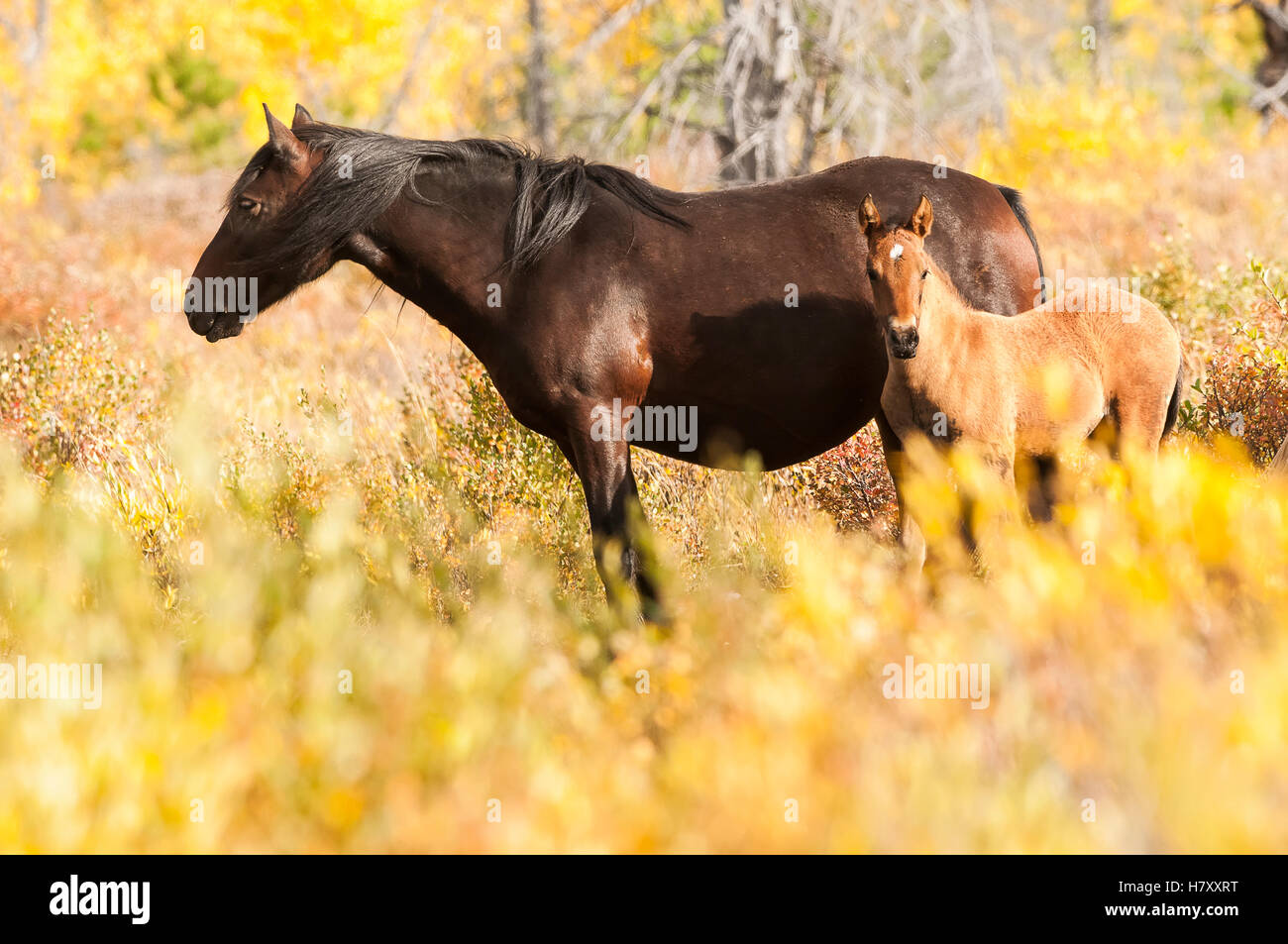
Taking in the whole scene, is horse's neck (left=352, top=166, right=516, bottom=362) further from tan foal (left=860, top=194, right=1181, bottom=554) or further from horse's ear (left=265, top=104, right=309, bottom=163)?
tan foal (left=860, top=194, right=1181, bottom=554)

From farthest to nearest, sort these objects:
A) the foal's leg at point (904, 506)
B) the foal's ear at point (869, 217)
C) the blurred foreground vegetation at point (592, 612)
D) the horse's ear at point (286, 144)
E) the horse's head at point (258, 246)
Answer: the foal's leg at point (904, 506) → the horse's head at point (258, 246) → the horse's ear at point (286, 144) → the foal's ear at point (869, 217) → the blurred foreground vegetation at point (592, 612)

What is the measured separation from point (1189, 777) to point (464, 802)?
1.71m

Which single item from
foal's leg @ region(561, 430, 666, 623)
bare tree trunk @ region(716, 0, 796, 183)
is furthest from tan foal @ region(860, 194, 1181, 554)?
bare tree trunk @ region(716, 0, 796, 183)

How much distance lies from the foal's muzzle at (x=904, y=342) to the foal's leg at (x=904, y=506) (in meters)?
0.84

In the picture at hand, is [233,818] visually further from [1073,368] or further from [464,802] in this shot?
[1073,368]

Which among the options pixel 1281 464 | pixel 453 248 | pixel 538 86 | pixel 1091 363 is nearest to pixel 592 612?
pixel 453 248

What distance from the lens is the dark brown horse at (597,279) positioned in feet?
16.4

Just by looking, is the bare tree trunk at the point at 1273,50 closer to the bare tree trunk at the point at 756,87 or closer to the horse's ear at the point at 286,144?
the bare tree trunk at the point at 756,87

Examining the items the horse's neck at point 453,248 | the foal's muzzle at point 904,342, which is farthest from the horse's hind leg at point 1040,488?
A: the horse's neck at point 453,248

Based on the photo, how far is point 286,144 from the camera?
5.00 m

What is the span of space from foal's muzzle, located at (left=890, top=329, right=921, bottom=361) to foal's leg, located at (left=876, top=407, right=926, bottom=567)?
839mm

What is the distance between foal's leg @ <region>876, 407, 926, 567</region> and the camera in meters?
5.18

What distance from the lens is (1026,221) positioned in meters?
5.57

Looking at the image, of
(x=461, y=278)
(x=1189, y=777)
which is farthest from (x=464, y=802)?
(x=461, y=278)
